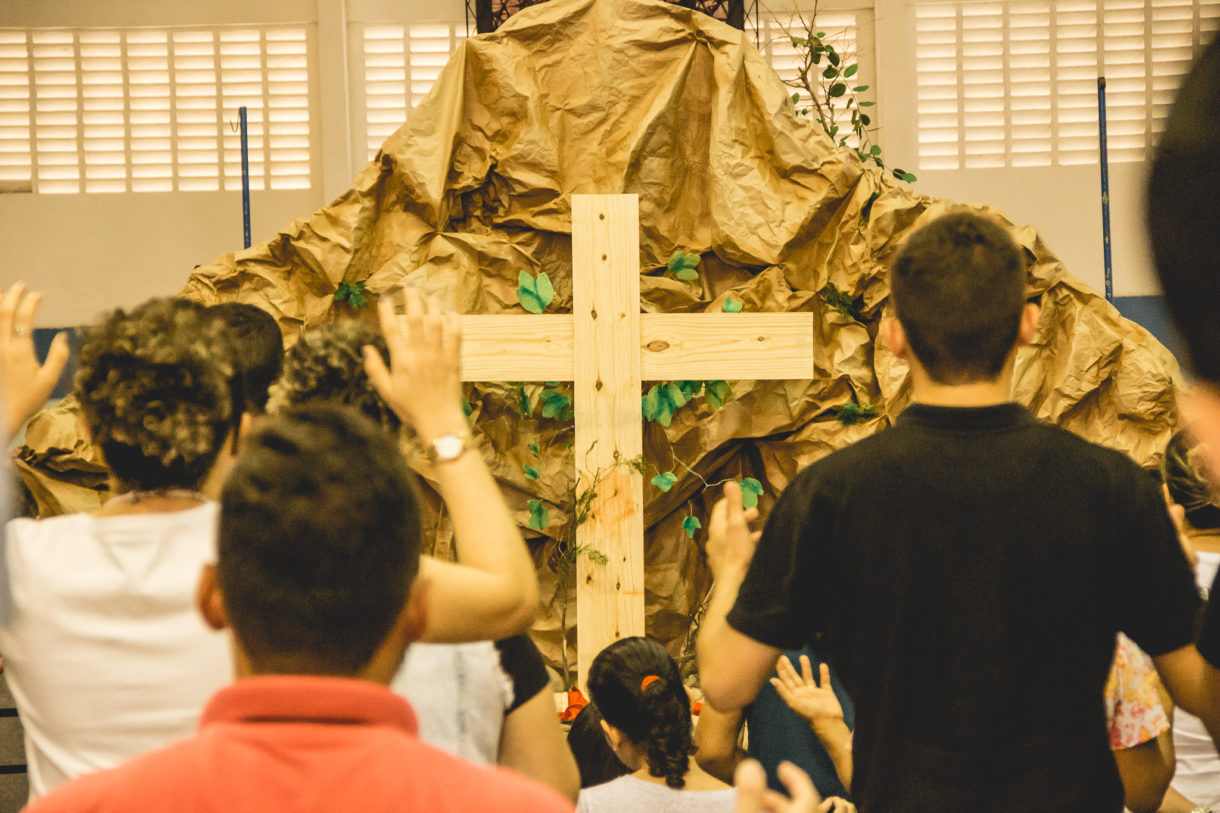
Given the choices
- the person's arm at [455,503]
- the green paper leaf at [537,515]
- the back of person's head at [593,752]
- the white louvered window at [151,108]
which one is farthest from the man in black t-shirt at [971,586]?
the white louvered window at [151,108]

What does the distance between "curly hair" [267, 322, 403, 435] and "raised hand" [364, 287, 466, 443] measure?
7 cm

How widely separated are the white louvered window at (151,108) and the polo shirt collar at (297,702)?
573 cm

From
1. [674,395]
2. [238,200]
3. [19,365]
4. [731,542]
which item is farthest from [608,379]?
[238,200]

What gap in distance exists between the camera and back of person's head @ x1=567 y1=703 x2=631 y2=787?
2363 millimetres

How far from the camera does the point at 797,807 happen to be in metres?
0.81

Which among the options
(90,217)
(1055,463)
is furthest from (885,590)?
(90,217)

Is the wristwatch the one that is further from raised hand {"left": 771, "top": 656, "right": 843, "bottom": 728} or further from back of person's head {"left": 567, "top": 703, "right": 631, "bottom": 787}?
back of person's head {"left": 567, "top": 703, "right": 631, "bottom": 787}

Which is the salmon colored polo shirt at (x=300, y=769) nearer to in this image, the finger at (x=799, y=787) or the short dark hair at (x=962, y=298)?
the finger at (x=799, y=787)

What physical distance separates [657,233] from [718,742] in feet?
8.08

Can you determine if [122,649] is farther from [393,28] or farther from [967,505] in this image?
[393,28]

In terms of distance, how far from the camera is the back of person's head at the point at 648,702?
1976mm

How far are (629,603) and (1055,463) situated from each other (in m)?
2.30

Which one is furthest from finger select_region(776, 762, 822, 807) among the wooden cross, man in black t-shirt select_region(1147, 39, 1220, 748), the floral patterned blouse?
the wooden cross

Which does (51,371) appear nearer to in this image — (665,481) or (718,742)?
(718,742)
